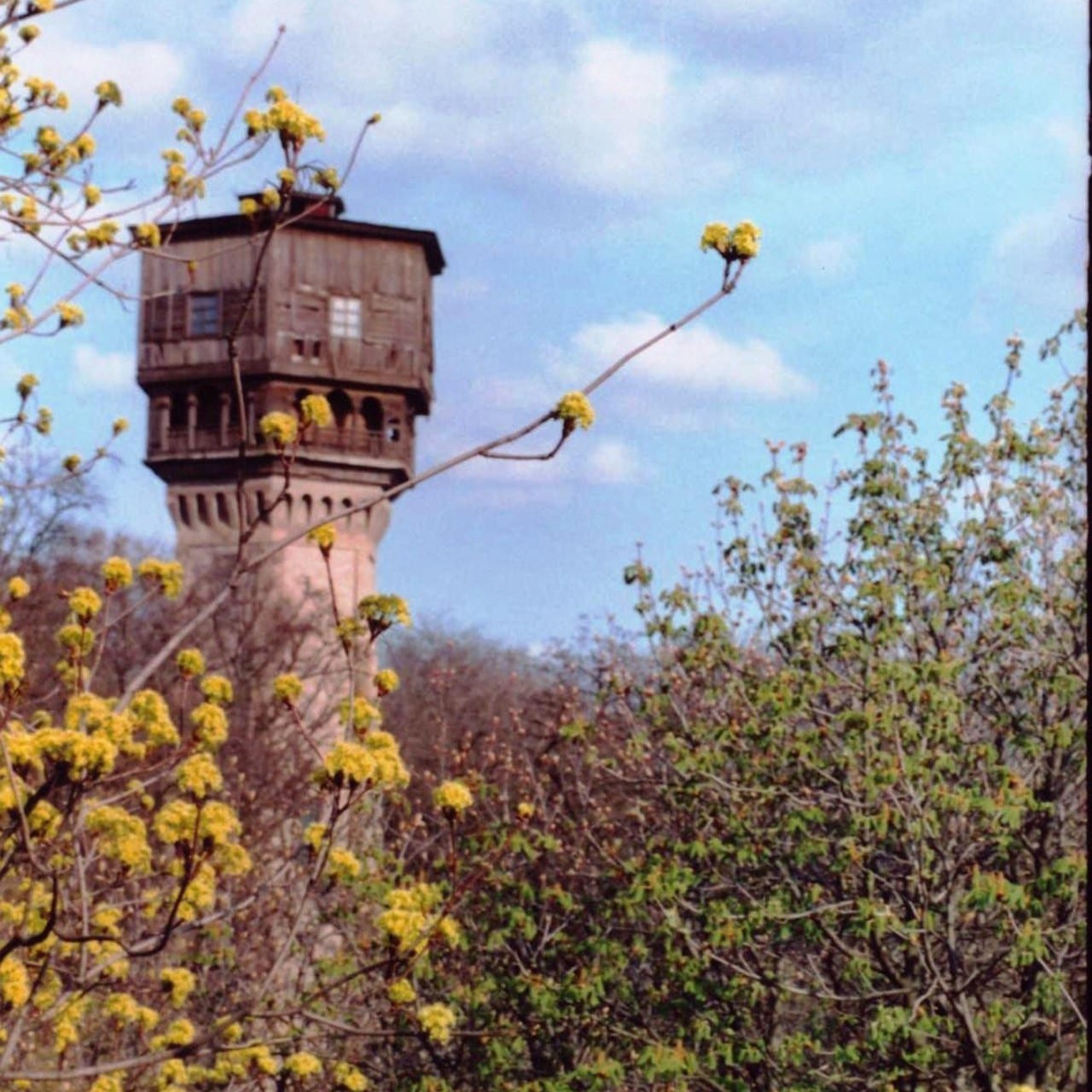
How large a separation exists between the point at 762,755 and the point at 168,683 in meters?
15.9

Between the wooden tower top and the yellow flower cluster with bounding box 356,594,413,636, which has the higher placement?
the wooden tower top

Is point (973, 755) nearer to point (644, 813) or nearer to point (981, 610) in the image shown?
point (981, 610)

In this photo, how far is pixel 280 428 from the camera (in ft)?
15.3

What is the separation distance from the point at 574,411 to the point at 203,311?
29270 millimetres

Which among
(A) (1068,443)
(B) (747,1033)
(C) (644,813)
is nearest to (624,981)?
(B) (747,1033)

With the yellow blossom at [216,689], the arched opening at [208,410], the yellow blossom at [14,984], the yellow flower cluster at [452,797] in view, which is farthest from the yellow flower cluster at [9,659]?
the arched opening at [208,410]

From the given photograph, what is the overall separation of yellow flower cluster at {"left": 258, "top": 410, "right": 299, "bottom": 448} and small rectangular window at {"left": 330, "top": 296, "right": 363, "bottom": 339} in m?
27.8

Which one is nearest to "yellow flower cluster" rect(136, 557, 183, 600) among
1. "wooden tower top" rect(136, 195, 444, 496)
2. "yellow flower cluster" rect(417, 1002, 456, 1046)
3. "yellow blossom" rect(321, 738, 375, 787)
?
"yellow blossom" rect(321, 738, 375, 787)

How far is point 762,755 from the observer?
29.5 ft

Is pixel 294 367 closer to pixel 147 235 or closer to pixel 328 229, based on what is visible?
pixel 328 229

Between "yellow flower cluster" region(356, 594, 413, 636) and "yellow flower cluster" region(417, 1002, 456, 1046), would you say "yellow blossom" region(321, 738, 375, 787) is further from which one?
"yellow flower cluster" region(417, 1002, 456, 1046)

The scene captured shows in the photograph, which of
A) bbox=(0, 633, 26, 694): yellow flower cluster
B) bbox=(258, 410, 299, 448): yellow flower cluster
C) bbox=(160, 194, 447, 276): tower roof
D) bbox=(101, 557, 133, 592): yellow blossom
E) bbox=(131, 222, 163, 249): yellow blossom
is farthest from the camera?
bbox=(160, 194, 447, 276): tower roof

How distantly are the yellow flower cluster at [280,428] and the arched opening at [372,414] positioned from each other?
28127 millimetres

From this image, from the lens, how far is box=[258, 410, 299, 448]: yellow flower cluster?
15.3 ft
